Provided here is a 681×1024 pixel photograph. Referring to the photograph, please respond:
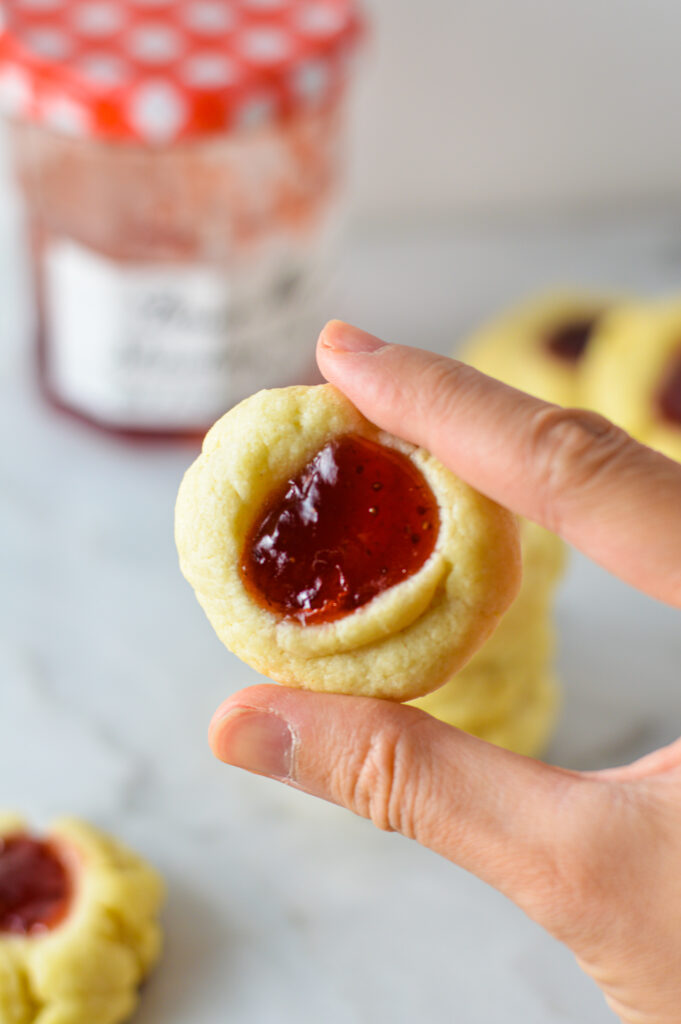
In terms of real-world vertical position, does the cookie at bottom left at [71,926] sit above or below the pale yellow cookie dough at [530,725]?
below

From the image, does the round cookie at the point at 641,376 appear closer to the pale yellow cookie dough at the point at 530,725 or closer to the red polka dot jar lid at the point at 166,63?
the pale yellow cookie dough at the point at 530,725

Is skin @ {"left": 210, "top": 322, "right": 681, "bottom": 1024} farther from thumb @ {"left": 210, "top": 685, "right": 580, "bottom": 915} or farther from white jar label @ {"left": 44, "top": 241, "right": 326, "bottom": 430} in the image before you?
white jar label @ {"left": 44, "top": 241, "right": 326, "bottom": 430}

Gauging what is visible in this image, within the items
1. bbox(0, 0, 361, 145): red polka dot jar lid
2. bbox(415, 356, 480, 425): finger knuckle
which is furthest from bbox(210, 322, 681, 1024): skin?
bbox(0, 0, 361, 145): red polka dot jar lid

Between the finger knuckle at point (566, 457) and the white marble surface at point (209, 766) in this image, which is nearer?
the finger knuckle at point (566, 457)

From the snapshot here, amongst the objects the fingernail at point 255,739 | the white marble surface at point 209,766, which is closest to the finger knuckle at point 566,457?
the fingernail at point 255,739

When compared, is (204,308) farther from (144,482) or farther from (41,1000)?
(41,1000)

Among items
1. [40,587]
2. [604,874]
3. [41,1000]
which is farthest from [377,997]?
[40,587]
